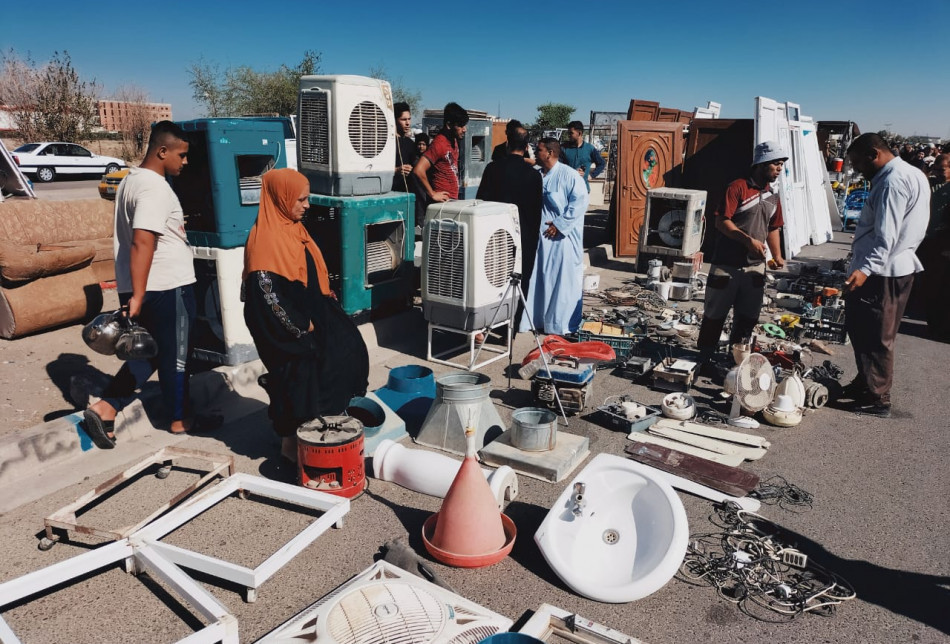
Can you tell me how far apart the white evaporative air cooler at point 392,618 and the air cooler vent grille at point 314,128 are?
14.5 feet

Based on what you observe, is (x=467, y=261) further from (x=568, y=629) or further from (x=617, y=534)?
(x=568, y=629)

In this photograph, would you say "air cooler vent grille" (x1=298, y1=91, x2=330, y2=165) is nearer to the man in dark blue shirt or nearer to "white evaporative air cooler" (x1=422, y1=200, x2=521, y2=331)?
"white evaporative air cooler" (x1=422, y1=200, x2=521, y2=331)

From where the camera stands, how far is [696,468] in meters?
4.30

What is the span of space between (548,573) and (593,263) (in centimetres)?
872

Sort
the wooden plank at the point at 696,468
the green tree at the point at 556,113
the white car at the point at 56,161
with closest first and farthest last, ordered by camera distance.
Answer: the wooden plank at the point at 696,468 → the white car at the point at 56,161 → the green tree at the point at 556,113

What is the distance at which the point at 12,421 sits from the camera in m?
4.54

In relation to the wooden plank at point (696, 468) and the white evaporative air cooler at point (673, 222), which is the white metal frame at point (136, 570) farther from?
the white evaporative air cooler at point (673, 222)

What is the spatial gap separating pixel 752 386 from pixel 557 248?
2.60m

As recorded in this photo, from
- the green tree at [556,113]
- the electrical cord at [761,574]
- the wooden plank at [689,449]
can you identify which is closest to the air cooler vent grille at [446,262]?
the wooden plank at [689,449]

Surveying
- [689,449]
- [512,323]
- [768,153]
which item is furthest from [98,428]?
[768,153]

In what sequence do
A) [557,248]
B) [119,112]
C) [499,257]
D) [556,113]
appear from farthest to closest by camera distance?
[556,113]
[119,112]
[557,248]
[499,257]

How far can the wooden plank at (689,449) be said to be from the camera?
4477mm

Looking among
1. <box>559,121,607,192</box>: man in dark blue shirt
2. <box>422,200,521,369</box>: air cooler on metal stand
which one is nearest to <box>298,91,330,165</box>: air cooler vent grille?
<box>422,200,521,369</box>: air cooler on metal stand

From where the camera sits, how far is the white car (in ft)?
79.2
